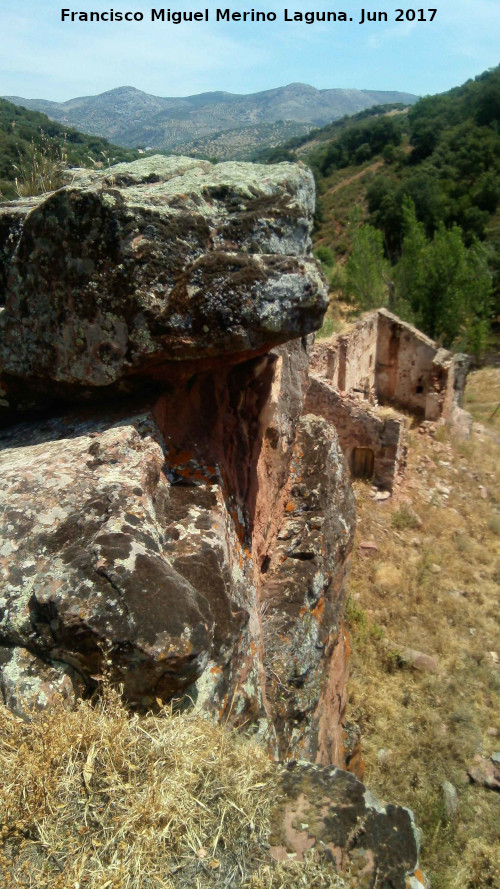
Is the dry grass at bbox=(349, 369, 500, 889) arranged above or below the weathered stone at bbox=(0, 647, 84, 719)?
below

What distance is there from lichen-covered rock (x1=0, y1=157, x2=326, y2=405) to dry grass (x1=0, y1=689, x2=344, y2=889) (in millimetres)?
1614

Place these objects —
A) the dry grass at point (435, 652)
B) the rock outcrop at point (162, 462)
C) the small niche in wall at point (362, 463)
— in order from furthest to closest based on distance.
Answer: the small niche in wall at point (362, 463) → the dry grass at point (435, 652) → the rock outcrop at point (162, 462)

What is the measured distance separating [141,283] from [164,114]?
381 feet

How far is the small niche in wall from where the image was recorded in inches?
471

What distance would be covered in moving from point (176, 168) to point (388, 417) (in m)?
8.63

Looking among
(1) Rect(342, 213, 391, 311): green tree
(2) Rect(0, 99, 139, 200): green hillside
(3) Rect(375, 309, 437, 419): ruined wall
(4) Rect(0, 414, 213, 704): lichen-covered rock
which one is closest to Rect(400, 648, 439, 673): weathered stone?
(4) Rect(0, 414, 213, 704): lichen-covered rock

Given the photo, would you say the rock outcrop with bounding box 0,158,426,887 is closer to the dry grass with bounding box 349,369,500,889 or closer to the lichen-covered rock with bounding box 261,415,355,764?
the lichen-covered rock with bounding box 261,415,355,764

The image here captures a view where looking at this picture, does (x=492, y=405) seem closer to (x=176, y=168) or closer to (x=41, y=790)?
(x=176, y=168)

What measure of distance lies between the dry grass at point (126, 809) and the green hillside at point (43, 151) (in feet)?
13.8

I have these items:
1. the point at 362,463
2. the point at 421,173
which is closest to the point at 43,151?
the point at 362,463

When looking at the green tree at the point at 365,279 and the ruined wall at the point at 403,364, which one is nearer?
the ruined wall at the point at 403,364

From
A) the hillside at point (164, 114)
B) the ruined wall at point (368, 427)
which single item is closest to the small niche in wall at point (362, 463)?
the ruined wall at point (368, 427)

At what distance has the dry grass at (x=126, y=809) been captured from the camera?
167 cm

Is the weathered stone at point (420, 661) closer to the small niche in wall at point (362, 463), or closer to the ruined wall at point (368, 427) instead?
the ruined wall at point (368, 427)
